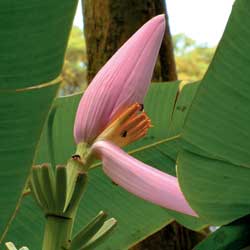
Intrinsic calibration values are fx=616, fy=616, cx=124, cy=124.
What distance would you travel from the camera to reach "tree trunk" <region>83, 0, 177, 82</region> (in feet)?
3.64

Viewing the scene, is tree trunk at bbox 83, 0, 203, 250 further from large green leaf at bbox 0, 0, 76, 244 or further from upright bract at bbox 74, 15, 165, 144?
large green leaf at bbox 0, 0, 76, 244

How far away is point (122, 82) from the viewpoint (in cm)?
49

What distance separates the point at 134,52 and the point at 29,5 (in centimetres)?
17

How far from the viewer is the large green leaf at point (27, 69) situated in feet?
1.10

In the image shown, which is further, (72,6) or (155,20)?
(155,20)

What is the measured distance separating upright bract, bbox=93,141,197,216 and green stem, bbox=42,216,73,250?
0.05 meters

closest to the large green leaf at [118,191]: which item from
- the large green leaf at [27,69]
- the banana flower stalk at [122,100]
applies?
the banana flower stalk at [122,100]

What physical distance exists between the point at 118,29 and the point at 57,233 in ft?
2.32

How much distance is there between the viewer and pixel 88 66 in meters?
1.16

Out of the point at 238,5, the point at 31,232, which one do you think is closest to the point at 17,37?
the point at 238,5

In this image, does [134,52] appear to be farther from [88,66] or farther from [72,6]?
[88,66]

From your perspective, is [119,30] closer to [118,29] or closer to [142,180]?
[118,29]

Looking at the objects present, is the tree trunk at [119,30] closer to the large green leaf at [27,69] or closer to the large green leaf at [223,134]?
the large green leaf at [223,134]

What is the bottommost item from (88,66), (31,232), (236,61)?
(31,232)
